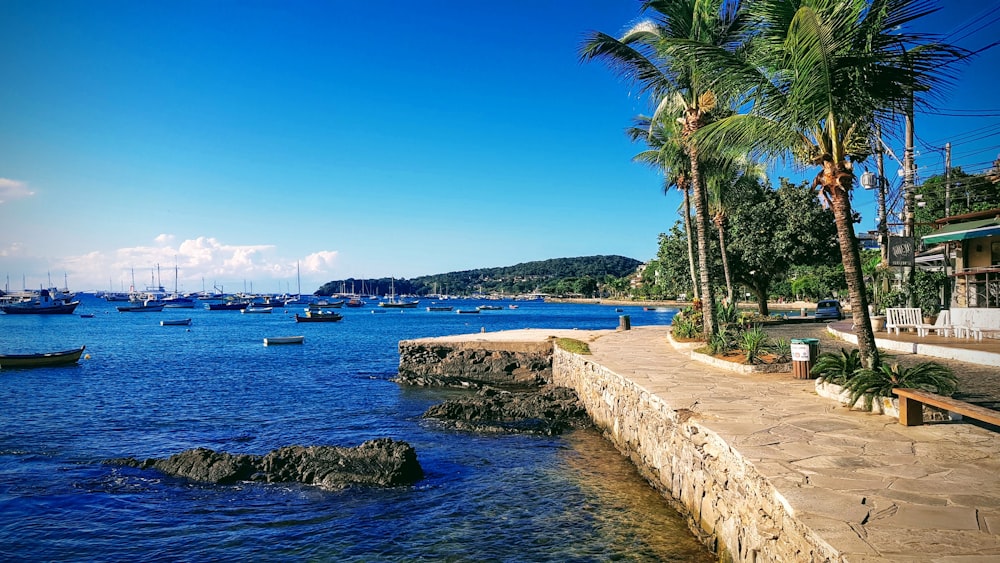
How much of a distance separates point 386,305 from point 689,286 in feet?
417

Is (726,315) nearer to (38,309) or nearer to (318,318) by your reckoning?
(318,318)

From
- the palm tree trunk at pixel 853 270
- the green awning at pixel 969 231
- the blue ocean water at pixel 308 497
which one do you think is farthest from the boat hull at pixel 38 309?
the palm tree trunk at pixel 853 270

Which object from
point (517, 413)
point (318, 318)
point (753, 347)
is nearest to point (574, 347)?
point (517, 413)

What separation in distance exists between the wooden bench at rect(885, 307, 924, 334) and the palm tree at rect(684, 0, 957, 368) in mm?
12077

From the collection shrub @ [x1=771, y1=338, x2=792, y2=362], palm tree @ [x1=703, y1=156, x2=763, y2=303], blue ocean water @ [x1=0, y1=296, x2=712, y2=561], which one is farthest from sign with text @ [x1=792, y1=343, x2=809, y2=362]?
palm tree @ [x1=703, y1=156, x2=763, y2=303]

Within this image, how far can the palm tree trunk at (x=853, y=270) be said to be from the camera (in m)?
10.8

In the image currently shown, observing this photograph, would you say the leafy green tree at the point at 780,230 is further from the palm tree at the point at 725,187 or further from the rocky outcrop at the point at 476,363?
the rocky outcrop at the point at 476,363

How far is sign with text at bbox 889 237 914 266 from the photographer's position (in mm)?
22328

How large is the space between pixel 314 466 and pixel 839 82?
12.2 m

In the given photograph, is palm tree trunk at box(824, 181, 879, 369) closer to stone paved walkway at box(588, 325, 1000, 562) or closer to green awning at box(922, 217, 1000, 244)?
stone paved walkway at box(588, 325, 1000, 562)

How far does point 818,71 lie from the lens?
34.6ft

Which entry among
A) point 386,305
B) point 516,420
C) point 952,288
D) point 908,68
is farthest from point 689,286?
point 386,305

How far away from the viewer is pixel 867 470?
6.83m

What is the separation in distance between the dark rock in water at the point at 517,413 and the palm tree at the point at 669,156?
38.5 feet
